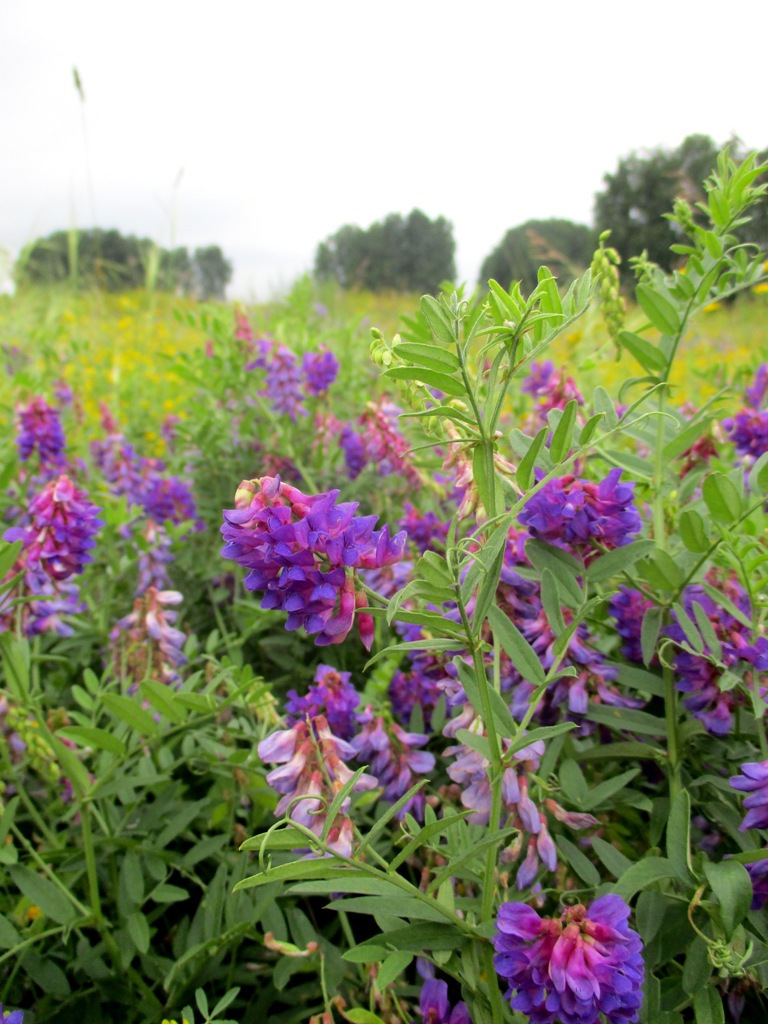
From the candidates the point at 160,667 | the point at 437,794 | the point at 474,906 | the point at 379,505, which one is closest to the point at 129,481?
the point at 379,505

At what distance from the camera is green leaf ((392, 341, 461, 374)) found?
0.71m

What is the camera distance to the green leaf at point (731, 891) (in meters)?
0.73

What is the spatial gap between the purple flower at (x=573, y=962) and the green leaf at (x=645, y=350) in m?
0.70

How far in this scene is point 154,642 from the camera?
136cm

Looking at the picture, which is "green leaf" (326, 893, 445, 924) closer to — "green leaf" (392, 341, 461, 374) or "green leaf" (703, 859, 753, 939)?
"green leaf" (703, 859, 753, 939)

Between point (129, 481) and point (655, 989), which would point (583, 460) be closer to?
point (655, 989)

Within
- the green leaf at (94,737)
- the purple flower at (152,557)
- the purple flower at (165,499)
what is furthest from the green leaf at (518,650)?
the purple flower at (165,499)

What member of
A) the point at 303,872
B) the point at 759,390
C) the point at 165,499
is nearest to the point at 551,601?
the point at 303,872

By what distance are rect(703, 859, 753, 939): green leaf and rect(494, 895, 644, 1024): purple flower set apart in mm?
93

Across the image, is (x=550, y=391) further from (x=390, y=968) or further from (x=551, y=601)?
(x=390, y=968)

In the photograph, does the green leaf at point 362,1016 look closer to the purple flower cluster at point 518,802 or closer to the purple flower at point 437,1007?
the purple flower at point 437,1007

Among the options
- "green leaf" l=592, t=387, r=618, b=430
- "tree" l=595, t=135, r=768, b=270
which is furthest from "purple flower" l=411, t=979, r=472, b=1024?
"tree" l=595, t=135, r=768, b=270

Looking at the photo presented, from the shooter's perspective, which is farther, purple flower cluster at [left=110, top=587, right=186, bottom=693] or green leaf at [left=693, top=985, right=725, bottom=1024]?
purple flower cluster at [left=110, top=587, right=186, bottom=693]

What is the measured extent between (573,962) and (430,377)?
546mm
